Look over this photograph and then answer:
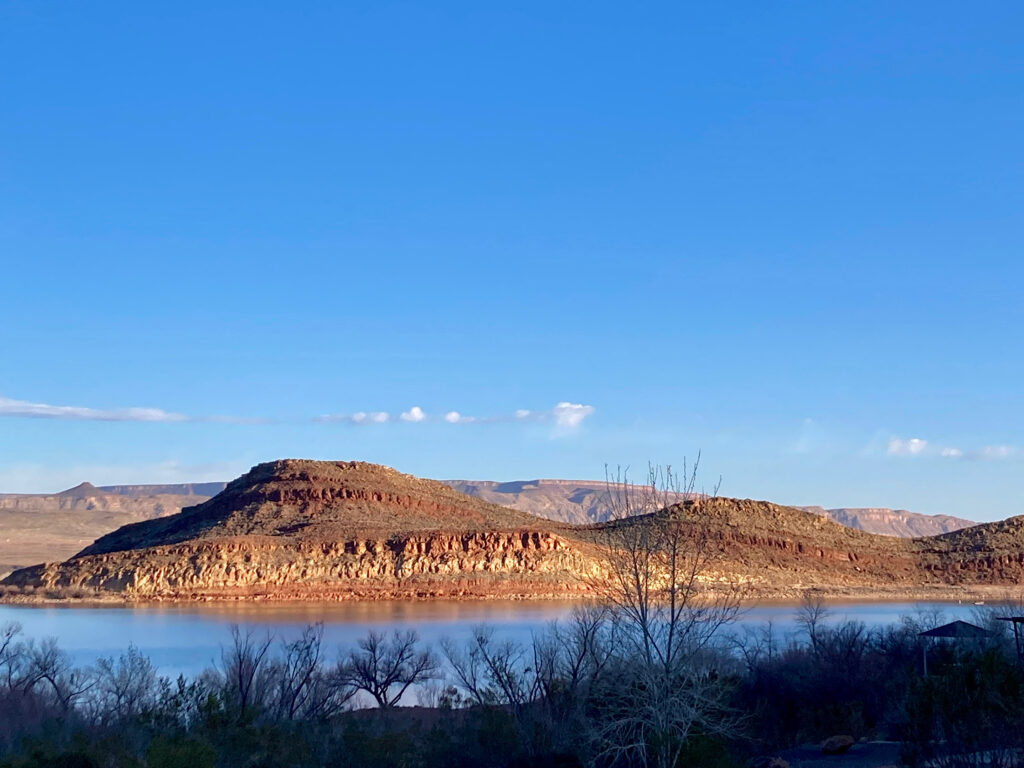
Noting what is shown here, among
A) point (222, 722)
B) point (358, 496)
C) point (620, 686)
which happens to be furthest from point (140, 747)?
point (358, 496)

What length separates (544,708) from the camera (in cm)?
2258

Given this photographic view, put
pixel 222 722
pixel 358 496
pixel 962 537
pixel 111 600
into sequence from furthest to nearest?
pixel 962 537 < pixel 358 496 < pixel 111 600 < pixel 222 722

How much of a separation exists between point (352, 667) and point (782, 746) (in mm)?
12927

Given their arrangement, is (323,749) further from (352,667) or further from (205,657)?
(205,657)

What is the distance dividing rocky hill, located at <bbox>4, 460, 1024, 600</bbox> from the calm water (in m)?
5.12

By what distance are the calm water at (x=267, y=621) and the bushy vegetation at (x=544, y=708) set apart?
6.77 m

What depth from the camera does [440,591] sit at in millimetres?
69188

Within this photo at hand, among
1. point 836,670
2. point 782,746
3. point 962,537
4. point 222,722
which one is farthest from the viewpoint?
point 962,537

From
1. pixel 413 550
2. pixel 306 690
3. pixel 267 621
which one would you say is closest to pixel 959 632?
pixel 306 690

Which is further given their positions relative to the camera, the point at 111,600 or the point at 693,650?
the point at 111,600

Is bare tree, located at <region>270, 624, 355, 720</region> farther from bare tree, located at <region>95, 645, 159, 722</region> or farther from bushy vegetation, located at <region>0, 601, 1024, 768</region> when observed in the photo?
bare tree, located at <region>95, 645, 159, 722</region>

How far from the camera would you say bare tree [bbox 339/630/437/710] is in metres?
29.8

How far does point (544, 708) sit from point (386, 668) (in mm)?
9324

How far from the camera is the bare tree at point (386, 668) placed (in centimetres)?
2977
